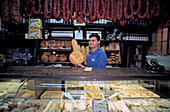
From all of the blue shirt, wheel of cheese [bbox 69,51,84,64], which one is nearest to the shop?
wheel of cheese [bbox 69,51,84,64]

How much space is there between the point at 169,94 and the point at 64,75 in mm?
1619

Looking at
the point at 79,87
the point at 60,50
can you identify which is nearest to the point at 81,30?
the point at 60,50

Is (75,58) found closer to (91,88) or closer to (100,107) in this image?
(91,88)

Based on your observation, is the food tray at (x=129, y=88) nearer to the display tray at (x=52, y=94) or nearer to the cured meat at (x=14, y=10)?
the display tray at (x=52, y=94)

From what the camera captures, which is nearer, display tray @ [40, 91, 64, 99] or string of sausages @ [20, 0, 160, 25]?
display tray @ [40, 91, 64, 99]

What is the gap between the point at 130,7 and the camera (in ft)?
7.54

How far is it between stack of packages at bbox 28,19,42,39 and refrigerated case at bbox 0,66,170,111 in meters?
→ 2.47

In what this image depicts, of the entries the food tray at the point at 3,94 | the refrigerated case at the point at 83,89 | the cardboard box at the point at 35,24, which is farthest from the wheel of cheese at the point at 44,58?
the food tray at the point at 3,94

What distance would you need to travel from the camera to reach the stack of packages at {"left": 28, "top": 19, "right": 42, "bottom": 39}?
3.73 metres

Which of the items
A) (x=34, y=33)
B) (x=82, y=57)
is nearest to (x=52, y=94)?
(x=82, y=57)

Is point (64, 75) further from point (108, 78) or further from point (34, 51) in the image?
point (34, 51)

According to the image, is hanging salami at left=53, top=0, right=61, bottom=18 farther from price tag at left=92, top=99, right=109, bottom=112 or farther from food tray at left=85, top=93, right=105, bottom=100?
price tag at left=92, top=99, right=109, bottom=112

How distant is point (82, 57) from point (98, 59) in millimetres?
420

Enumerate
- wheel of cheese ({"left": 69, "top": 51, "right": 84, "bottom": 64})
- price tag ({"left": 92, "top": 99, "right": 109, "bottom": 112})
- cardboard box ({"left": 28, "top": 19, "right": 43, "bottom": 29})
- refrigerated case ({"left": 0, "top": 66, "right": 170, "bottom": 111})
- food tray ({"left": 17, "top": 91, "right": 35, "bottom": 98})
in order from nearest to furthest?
price tag ({"left": 92, "top": 99, "right": 109, "bottom": 112})
refrigerated case ({"left": 0, "top": 66, "right": 170, "bottom": 111})
food tray ({"left": 17, "top": 91, "right": 35, "bottom": 98})
wheel of cheese ({"left": 69, "top": 51, "right": 84, "bottom": 64})
cardboard box ({"left": 28, "top": 19, "right": 43, "bottom": 29})
